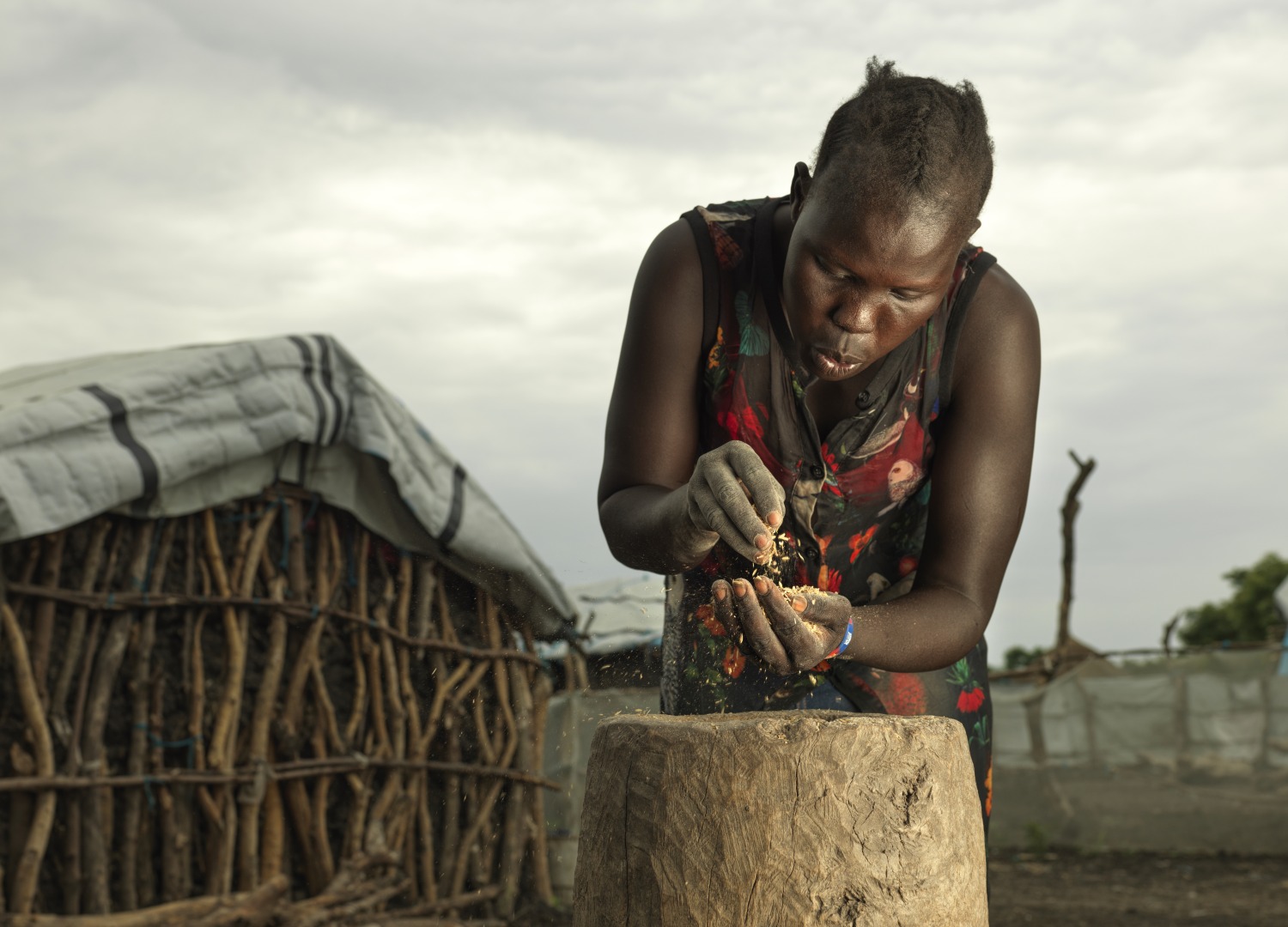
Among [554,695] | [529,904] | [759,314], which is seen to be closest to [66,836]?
[529,904]

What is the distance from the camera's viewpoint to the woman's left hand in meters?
1.72

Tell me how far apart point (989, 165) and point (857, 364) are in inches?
14.3

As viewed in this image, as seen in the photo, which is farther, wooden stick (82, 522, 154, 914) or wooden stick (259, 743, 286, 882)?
wooden stick (259, 743, 286, 882)

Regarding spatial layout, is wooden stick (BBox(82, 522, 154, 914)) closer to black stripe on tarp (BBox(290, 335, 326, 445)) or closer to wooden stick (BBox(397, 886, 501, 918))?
black stripe on tarp (BBox(290, 335, 326, 445))

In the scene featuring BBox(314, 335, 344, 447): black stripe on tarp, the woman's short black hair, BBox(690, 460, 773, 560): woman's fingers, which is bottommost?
BBox(690, 460, 773, 560): woman's fingers

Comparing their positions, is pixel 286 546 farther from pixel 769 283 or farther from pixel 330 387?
pixel 769 283

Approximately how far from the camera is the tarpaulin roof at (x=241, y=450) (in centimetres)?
462

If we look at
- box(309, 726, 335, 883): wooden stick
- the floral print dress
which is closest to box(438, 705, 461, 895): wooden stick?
box(309, 726, 335, 883): wooden stick

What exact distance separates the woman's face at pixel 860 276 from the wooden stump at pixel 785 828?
1.86 feet

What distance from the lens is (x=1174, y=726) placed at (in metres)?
8.51

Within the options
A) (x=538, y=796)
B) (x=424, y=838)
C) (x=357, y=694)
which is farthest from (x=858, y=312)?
(x=538, y=796)

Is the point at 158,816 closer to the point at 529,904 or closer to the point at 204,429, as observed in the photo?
the point at 204,429

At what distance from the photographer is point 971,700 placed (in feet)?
7.80

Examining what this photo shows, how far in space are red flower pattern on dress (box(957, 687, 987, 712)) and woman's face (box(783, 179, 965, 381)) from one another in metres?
0.75
